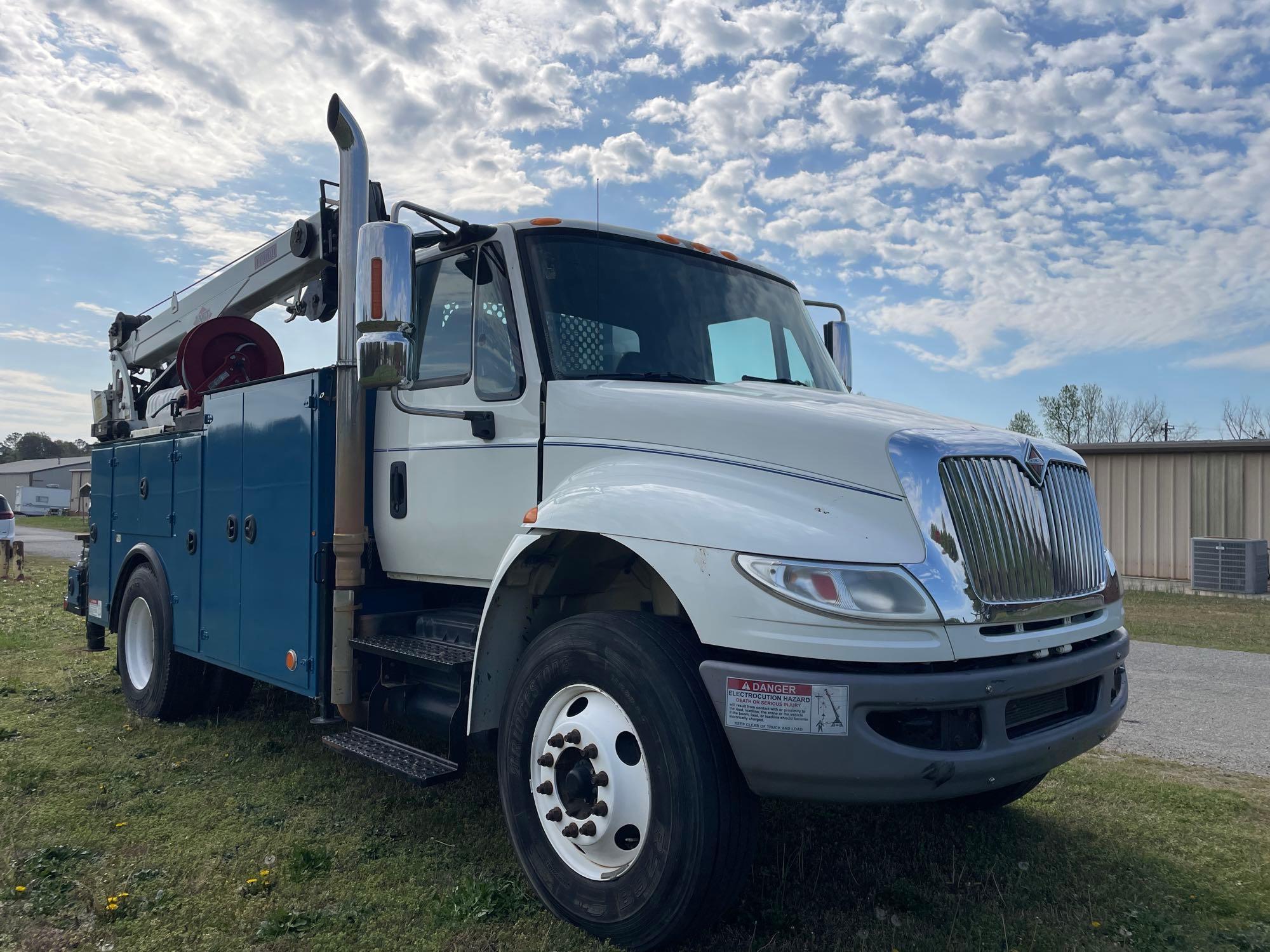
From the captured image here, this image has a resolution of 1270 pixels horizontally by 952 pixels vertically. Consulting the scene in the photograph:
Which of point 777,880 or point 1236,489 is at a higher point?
point 1236,489

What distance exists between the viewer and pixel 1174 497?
61.5ft

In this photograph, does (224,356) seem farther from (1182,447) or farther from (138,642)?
(1182,447)

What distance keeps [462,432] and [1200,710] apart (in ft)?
20.0

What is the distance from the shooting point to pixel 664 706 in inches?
121

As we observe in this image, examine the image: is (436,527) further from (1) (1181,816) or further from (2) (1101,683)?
(1) (1181,816)

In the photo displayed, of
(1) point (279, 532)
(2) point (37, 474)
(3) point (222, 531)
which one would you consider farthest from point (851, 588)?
(2) point (37, 474)

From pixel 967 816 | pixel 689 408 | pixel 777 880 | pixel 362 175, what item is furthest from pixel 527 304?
pixel 967 816

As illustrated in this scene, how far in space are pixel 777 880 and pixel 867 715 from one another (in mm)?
1237

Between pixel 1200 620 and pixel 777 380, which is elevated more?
pixel 777 380

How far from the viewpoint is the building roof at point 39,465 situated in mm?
87938

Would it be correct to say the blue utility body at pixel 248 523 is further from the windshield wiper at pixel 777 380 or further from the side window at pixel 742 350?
the windshield wiper at pixel 777 380

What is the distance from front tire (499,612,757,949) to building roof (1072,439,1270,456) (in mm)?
16696

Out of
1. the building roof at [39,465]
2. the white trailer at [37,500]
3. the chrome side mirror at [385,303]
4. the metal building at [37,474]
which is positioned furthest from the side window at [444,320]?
the building roof at [39,465]

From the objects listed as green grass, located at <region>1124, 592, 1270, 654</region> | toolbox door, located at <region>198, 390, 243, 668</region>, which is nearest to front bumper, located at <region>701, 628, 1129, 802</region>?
toolbox door, located at <region>198, 390, 243, 668</region>
